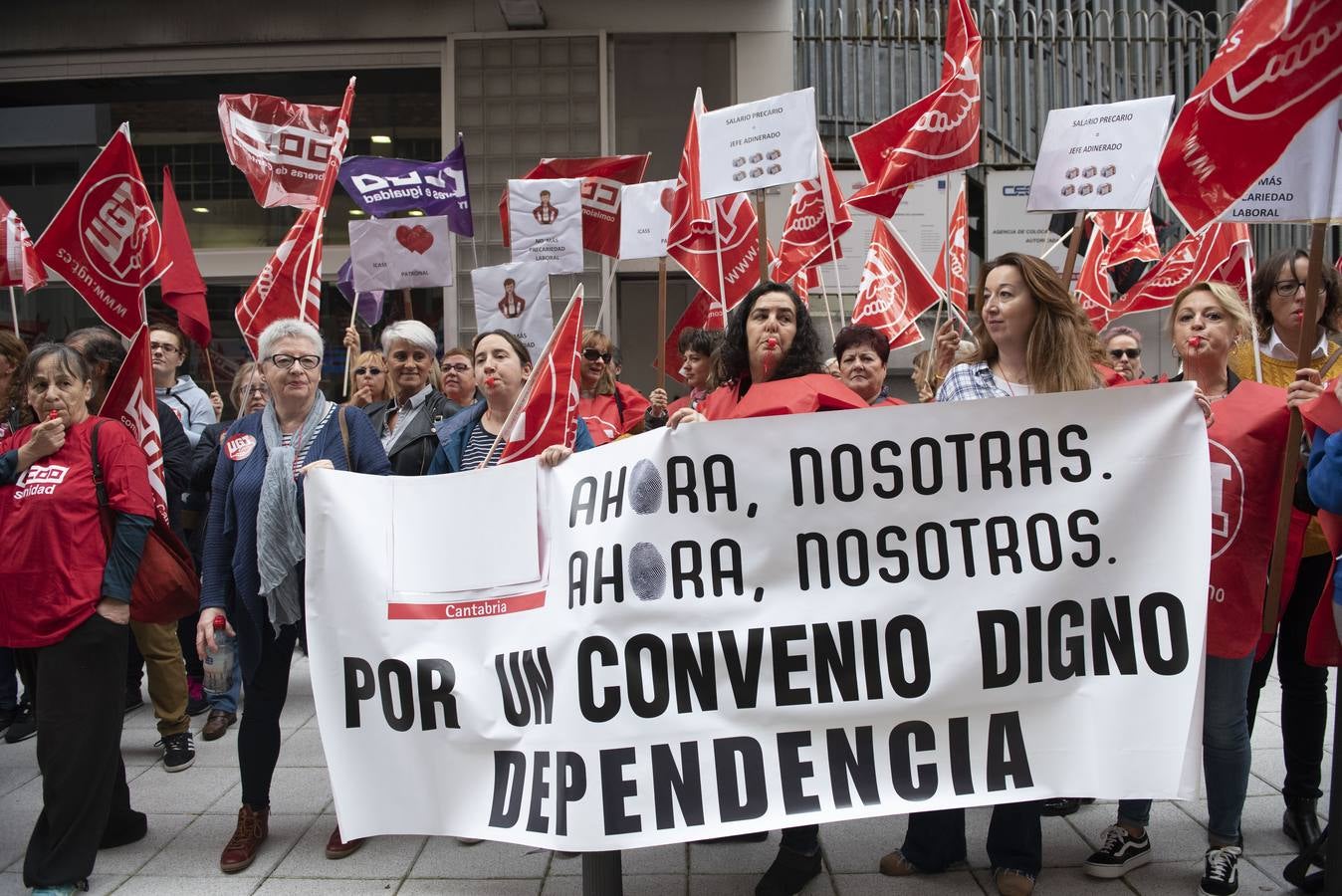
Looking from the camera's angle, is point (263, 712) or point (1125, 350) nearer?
point (263, 712)

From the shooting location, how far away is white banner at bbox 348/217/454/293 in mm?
6711

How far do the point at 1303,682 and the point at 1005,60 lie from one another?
30.9 feet

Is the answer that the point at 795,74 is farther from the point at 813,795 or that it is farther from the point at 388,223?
the point at 813,795

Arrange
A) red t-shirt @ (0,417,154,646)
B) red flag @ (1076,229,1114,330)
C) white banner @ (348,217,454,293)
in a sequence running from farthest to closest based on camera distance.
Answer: red flag @ (1076,229,1114,330)
white banner @ (348,217,454,293)
red t-shirt @ (0,417,154,646)

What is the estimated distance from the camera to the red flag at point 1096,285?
24.6ft

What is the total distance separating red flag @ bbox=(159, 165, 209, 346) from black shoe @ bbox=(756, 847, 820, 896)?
12.7 ft

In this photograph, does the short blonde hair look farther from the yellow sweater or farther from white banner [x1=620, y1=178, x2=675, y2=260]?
white banner [x1=620, y1=178, x2=675, y2=260]

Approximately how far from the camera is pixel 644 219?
23.8ft

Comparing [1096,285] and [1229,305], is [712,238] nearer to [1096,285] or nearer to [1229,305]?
[1096,285]

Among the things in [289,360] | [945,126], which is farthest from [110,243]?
[945,126]

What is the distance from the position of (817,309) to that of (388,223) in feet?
18.6

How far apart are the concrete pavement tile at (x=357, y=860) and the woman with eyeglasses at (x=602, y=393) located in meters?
2.43

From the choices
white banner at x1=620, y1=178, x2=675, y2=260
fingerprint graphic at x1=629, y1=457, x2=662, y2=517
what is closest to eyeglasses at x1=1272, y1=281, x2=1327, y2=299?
fingerprint graphic at x1=629, y1=457, x2=662, y2=517

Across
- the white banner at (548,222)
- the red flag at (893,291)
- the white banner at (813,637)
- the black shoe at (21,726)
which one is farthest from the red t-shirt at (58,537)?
the red flag at (893,291)
